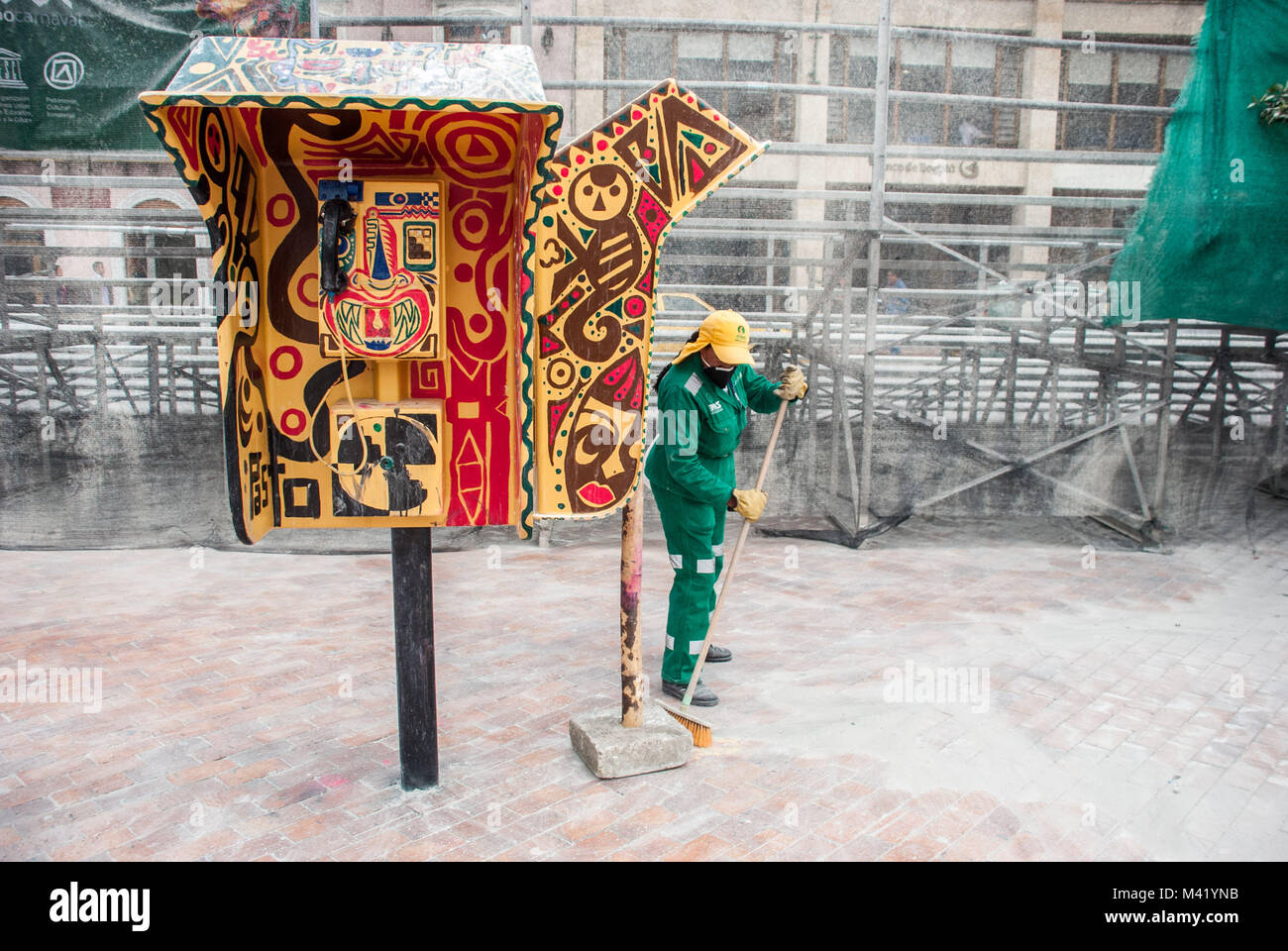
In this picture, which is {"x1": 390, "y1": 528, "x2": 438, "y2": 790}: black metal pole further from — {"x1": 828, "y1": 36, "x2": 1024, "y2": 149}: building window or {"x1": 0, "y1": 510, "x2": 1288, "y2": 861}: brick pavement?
{"x1": 828, "y1": 36, "x2": 1024, "y2": 149}: building window

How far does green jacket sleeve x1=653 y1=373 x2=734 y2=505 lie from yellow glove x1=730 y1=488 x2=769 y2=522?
0.12 meters

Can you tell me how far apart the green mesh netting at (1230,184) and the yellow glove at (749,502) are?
4527 mm

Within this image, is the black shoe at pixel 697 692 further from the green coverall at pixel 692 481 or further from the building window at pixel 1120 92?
the building window at pixel 1120 92

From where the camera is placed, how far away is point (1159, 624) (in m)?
5.78

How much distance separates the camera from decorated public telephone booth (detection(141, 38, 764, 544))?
3.06m

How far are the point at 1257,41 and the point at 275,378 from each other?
7416 mm

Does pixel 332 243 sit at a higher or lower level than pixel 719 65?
lower

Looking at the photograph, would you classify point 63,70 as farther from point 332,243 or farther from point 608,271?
point 608,271

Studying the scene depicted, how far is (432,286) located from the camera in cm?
312

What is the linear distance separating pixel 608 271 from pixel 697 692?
2.13 m

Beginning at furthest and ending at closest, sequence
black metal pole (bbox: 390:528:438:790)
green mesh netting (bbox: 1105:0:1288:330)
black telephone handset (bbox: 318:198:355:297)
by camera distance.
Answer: green mesh netting (bbox: 1105:0:1288:330) < black metal pole (bbox: 390:528:438:790) < black telephone handset (bbox: 318:198:355:297)

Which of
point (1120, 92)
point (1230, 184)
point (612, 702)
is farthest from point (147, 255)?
point (1230, 184)

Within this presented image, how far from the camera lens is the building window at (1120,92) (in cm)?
738

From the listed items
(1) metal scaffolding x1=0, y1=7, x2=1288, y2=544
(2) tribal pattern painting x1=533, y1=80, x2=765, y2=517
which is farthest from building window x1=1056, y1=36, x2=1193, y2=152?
(2) tribal pattern painting x1=533, y1=80, x2=765, y2=517
